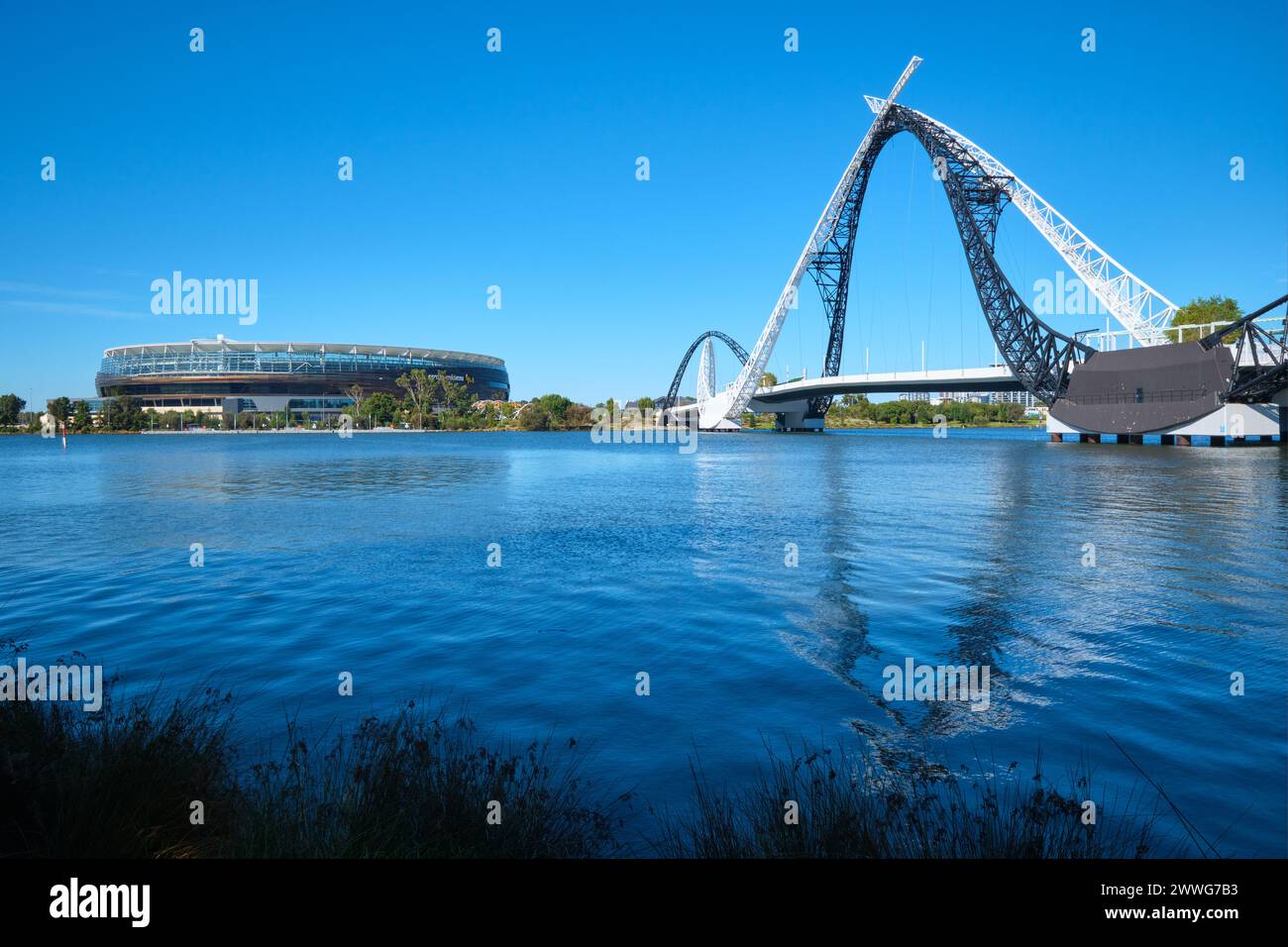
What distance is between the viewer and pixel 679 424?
174 m

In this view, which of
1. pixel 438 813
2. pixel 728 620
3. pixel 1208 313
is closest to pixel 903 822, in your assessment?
pixel 438 813

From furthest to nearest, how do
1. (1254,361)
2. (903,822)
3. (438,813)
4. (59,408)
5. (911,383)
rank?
(59,408) → (911,383) → (1254,361) → (903,822) → (438,813)

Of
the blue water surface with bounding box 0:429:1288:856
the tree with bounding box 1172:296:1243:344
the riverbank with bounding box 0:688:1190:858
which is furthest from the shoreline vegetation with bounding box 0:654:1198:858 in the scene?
the tree with bounding box 1172:296:1243:344

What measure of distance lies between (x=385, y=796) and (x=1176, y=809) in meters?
6.68

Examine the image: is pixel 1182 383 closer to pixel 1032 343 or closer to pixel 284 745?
pixel 1032 343

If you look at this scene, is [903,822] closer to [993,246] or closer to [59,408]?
[993,246]

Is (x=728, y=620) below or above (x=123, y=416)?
below

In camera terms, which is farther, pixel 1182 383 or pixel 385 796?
pixel 1182 383

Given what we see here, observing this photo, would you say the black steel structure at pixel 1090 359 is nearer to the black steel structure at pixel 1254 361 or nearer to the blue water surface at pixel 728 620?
the black steel structure at pixel 1254 361

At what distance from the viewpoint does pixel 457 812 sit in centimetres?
570

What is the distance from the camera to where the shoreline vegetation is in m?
5.05

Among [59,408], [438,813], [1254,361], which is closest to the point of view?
[438,813]
